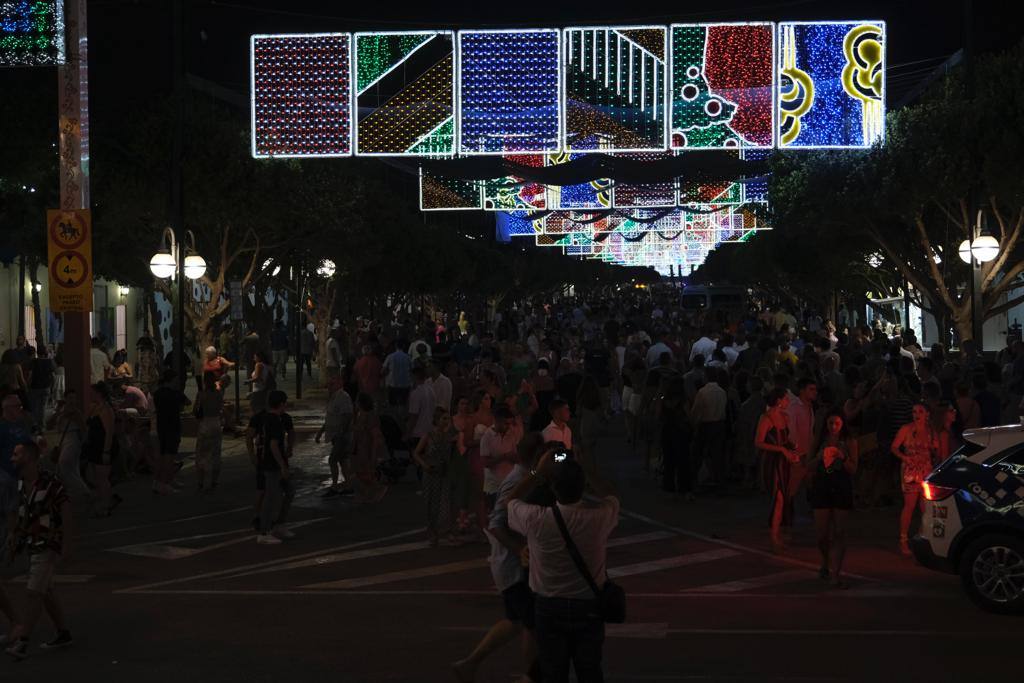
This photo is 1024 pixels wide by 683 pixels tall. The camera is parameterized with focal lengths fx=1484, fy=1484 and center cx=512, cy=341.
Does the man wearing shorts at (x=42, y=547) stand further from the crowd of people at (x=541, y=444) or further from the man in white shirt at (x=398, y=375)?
the man in white shirt at (x=398, y=375)

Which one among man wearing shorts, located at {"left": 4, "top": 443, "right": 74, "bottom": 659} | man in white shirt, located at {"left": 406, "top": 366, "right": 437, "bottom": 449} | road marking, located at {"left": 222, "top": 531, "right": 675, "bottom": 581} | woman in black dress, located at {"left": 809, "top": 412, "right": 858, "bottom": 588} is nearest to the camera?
Result: man wearing shorts, located at {"left": 4, "top": 443, "right": 74, "bottom": 659}

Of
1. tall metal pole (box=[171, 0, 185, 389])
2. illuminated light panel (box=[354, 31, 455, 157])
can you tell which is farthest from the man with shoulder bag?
tall metal pole (box=[171, 0, 185, 389])

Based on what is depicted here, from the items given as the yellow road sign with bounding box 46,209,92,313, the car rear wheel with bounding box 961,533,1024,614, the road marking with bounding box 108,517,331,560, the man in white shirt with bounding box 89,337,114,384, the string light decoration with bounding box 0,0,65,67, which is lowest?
the road marking with bounding box 108,517,331,560

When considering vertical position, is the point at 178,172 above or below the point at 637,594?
above

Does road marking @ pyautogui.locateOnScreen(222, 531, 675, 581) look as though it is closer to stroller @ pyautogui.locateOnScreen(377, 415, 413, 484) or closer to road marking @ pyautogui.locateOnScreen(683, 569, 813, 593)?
road marking @ pyautogui.locateOnScreen(683, 569, 813, 593)

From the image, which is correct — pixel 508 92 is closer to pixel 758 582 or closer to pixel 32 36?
pixel 32 36

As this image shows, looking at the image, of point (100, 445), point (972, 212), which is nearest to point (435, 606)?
point (100, 445)

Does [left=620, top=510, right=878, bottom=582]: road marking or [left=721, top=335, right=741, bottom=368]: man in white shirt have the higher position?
[left=721, top=335, right=741, bottom=368]: man in white shirt

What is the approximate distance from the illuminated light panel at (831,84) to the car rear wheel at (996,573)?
1032 centimetres

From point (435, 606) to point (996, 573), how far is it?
4.43 meters

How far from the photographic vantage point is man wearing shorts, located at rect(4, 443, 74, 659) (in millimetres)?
10125

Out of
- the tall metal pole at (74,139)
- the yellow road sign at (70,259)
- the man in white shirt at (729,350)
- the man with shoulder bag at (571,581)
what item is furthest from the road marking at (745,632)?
the man in white shirt at (729,350)

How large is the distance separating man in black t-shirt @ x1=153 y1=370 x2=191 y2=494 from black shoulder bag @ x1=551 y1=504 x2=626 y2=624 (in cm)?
1353

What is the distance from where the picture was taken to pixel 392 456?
21.3 meters
